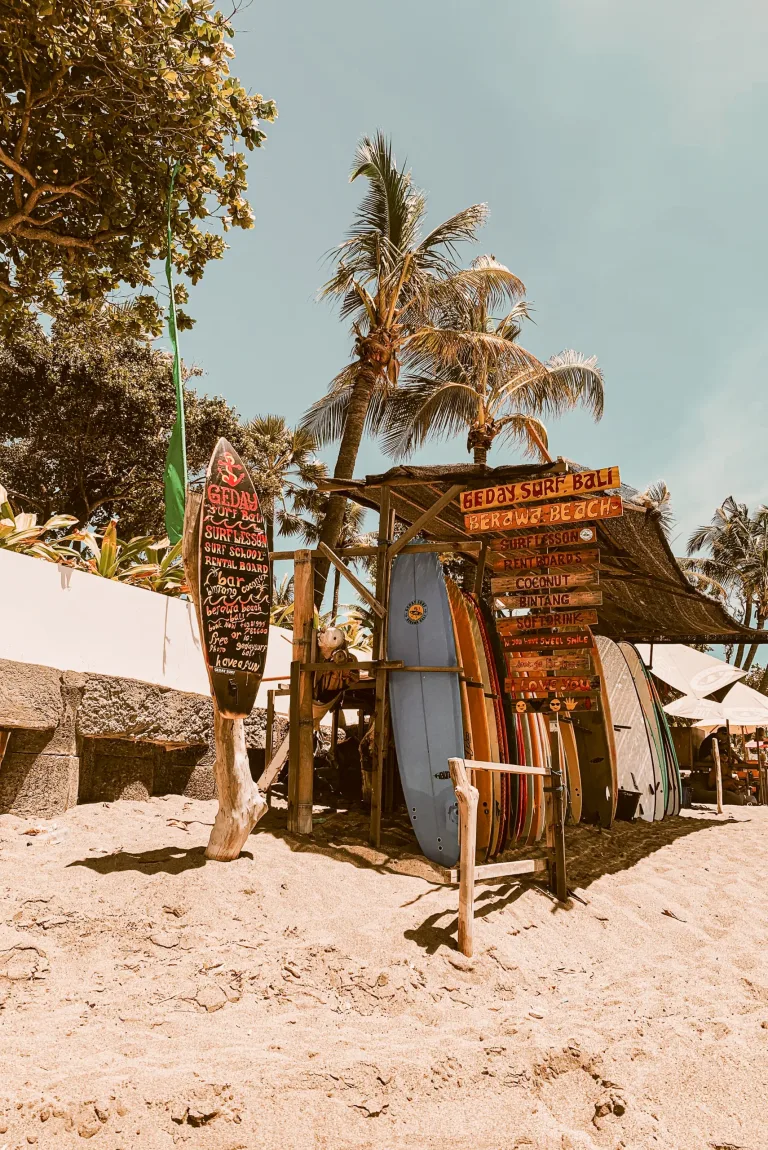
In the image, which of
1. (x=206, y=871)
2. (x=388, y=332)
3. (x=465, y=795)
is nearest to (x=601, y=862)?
(x=465, y=795)

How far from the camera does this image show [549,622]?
5.09 metres

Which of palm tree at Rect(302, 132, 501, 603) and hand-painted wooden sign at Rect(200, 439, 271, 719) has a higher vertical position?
palm tree at Rect(302, 132, 501, 603)

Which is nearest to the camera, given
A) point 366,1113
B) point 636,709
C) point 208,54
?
point 366,1113

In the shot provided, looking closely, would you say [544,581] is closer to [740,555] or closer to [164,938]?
[164,938]

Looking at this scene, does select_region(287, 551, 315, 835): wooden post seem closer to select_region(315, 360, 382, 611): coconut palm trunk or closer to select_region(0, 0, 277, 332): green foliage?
select_region(0, 0, 277, 332): green foliage

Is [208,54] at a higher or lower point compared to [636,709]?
higher

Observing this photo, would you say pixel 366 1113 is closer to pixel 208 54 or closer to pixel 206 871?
pixel 206 871

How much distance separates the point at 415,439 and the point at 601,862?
1182cm

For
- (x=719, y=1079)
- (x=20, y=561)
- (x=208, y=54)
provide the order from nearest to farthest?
(x=719, y=1079), (x=20, y=561), (x=208, y=54)

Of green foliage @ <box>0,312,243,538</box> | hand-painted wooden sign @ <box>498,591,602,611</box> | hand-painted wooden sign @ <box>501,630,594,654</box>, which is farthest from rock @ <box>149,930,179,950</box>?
green foliage @ <box>0,312,243,538</box>

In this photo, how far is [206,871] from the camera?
4105 millimetres

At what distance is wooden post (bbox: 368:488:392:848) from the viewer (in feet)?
17.6

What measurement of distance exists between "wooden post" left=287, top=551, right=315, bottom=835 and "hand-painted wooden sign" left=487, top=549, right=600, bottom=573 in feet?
5.37

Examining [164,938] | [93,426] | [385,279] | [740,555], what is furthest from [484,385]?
[740,555]
